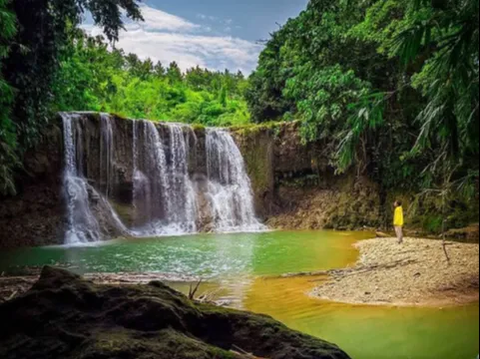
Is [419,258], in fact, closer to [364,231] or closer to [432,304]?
[432,304]

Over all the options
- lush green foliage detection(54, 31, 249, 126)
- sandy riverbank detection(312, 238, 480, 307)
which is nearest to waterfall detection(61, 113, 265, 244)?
lush green foliage detection(54, 31, 249, 126)

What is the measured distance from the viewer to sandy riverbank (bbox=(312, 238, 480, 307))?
775 centimetres

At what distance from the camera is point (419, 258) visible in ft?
36.8

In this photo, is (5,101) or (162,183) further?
(162,183)

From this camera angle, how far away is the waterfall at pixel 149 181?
20500mm

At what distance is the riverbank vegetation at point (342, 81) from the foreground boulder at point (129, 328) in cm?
157

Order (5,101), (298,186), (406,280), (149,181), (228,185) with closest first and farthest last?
(406,280), (5,101), (149,181), (298,186), (228,185)

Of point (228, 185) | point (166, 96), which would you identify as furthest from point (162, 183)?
point (166, 96)

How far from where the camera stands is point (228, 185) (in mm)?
26188

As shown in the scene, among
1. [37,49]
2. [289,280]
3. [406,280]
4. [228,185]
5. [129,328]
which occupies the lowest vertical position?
[289,280]

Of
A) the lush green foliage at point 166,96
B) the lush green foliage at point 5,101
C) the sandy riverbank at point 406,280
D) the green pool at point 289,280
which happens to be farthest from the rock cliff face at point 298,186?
the lush green foliage at point 5,101

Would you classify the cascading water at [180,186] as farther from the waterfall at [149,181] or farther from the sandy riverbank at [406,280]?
the sandy riverbank at [406,280]

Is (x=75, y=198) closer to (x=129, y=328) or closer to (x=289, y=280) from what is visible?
(x=289, y=280)

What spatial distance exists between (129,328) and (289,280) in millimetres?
6659
